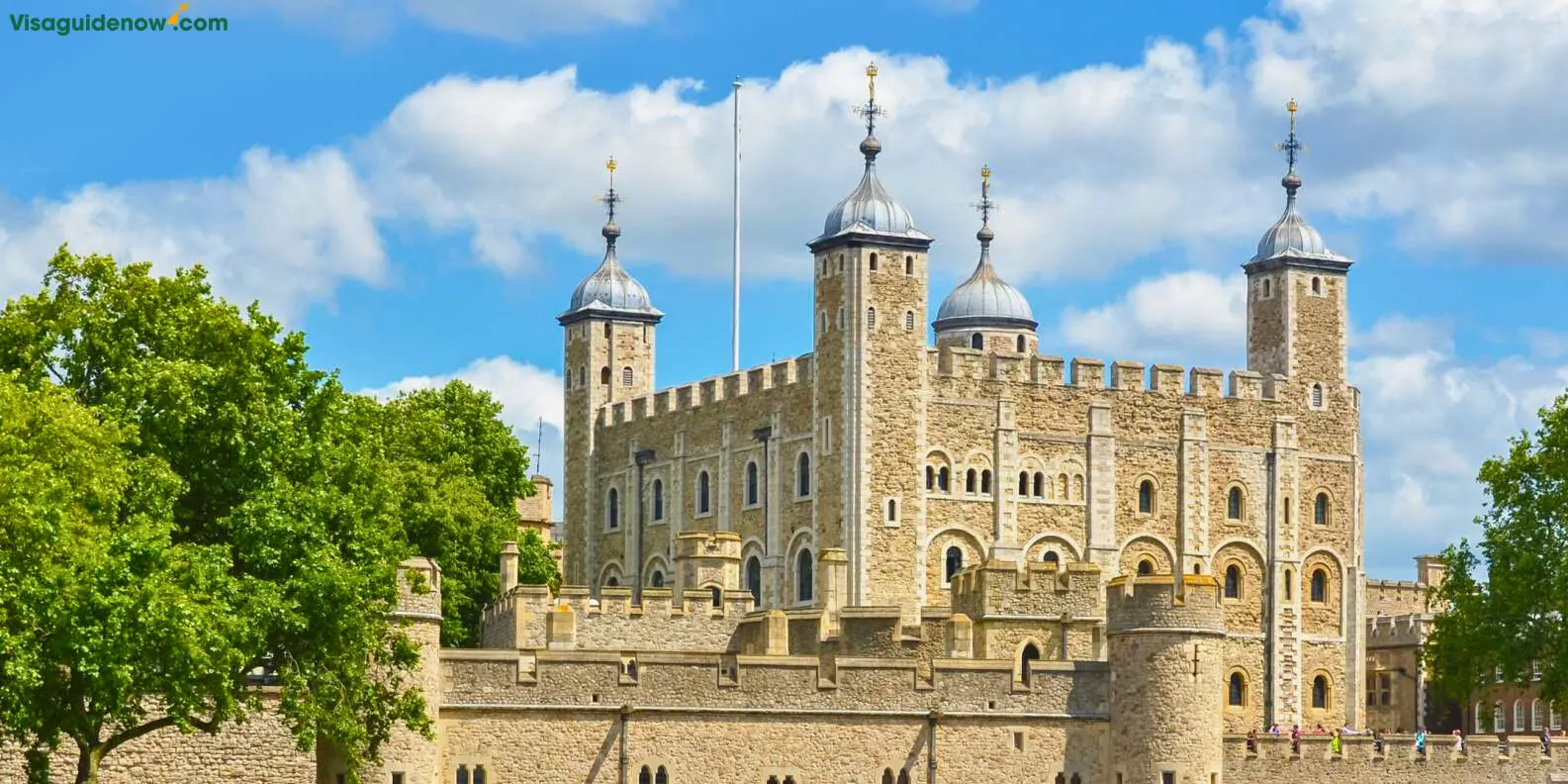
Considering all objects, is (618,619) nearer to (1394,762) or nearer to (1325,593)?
(1394,762)

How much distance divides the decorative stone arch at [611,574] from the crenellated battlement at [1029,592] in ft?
103

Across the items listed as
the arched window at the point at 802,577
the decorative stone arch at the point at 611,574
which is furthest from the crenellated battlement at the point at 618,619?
the decorative stone arch at the point at 611,574

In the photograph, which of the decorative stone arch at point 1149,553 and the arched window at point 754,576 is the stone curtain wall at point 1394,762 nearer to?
the decorative stone arch at point 1149,553

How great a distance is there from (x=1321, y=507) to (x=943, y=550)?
11.5 m

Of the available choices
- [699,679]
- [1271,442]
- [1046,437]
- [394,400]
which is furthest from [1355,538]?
[699,679]

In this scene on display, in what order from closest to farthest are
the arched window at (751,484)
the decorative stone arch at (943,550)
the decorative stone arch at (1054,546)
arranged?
1. the decorative stone arch at (943,550)
2. the decorative stone arch at (1054,546)
3. the arched window at (751,484)

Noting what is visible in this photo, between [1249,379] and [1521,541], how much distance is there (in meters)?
18.9

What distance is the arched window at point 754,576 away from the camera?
261 ft

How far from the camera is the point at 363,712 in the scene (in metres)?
45.6

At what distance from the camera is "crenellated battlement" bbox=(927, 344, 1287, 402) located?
78.1 m

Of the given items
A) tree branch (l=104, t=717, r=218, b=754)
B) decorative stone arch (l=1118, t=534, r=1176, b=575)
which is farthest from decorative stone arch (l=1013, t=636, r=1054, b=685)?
decorative stone arch (l=1118, t=534, r=1176, b=575)

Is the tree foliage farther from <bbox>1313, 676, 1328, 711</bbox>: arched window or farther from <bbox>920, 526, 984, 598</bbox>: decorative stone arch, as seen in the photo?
<bbox>1313, 676, 1328, 711</bbox>: arched window

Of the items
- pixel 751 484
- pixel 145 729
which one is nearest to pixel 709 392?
pixel 751 484

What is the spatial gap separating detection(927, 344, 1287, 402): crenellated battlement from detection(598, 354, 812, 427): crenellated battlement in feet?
11.9
